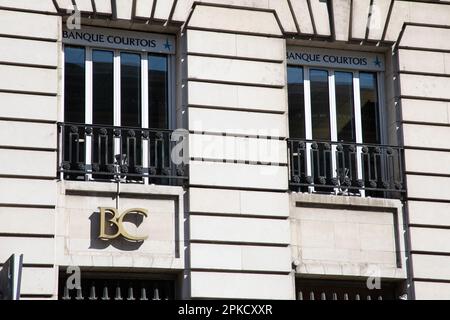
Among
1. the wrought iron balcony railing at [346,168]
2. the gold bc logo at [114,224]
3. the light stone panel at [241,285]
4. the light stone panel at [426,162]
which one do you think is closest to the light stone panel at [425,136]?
the light stone panel at [426,162]

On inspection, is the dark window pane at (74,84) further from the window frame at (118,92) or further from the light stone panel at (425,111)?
the light stone panel at (425,111)

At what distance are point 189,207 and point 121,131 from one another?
1718mm

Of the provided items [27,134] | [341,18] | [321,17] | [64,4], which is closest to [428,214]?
[341,18]

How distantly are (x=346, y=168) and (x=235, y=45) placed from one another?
2855mm

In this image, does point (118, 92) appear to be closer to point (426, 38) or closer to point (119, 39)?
point (119, 39)

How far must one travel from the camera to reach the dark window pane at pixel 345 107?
20453 millimetres

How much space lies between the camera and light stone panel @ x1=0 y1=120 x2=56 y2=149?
17.9 metres

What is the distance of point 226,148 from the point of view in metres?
→ 19.0

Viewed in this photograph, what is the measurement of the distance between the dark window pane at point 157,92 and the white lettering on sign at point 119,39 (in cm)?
20

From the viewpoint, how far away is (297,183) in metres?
19.5

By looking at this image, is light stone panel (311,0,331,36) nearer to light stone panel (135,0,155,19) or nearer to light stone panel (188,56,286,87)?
light stone panel (188,56,286,87)
